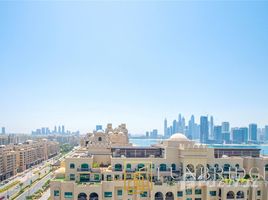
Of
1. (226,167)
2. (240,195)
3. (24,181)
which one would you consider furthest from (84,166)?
(24,181)

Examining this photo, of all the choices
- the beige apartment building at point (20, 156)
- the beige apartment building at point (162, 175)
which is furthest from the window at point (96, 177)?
the beige apartment building at point (20, 156)

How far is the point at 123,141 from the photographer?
5272 cm

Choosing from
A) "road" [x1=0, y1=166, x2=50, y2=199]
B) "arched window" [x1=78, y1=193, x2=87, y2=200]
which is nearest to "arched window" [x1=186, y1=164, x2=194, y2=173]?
"arched window" [x1=78, y1=193, x2=87, y2=200]

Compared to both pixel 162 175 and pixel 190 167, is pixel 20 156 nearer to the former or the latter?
pixel 162 175

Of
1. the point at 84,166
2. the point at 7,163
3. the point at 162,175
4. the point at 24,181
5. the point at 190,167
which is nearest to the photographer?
the point at 84,166

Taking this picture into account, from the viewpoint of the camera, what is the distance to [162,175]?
3706 centimetres

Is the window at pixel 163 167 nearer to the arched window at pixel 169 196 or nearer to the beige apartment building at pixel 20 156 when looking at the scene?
the arched window at pixel 169 196

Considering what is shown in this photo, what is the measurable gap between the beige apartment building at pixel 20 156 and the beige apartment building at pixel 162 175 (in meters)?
48.9

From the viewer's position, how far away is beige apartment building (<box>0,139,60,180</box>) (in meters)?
77.8

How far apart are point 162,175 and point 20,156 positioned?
224 ft

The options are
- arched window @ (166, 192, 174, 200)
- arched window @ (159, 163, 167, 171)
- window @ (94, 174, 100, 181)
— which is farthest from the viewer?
arched window @ (159, 163, 167, 171)

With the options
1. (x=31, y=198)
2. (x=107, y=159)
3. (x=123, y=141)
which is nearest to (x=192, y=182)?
(x=107, y=159)

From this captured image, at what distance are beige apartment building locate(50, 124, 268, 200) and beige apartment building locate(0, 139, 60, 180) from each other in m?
48.9

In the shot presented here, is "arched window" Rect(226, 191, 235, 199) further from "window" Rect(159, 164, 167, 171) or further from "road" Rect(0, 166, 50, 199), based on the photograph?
"road" Rect(0, 166, 50, 199)
